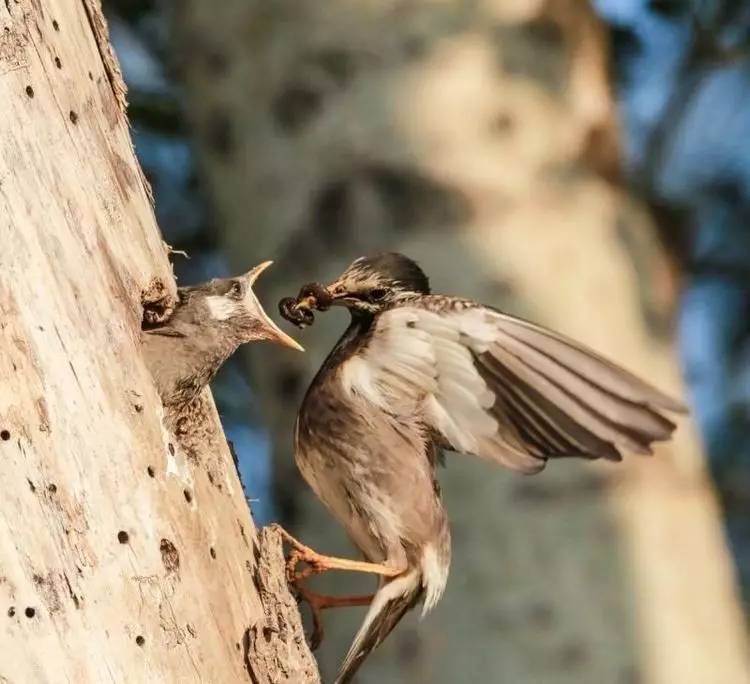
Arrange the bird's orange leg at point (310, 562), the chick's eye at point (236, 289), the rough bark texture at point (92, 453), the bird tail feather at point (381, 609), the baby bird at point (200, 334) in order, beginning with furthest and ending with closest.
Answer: the bird tail feather at point (381, 609) → the bird's orange leg at point (310, 562) → the chick's eye at point (236, 289) → the baby bird at point (200, 334) → the rough bark texture at point (92, 453)

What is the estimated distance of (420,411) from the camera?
2.09 metres

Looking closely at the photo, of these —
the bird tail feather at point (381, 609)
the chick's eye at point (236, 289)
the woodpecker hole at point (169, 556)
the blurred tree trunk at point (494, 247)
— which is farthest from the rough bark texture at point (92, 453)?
the blurred tree trunk at point (494, 247)

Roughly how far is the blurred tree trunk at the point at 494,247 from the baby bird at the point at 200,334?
837 millimetres

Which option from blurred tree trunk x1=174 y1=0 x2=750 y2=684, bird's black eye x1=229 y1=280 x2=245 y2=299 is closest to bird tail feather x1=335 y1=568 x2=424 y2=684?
blurred tree trunk x1=174 y1=0 x2=750 y2=684

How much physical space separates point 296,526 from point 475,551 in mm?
396

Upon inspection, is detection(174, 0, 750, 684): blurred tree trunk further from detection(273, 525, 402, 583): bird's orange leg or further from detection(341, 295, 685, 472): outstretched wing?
detection(273, 525, 402, 583): bird's orange leg

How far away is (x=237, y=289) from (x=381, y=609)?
601mm

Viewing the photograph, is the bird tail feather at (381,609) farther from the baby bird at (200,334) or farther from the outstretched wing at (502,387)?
the baby bird at (200,334)

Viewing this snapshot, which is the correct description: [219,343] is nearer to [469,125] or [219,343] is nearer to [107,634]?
[107,634]

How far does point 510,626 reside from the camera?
237cm

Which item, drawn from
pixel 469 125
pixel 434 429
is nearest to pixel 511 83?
pixel 469 125

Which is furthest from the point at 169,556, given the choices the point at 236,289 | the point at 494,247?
the point at 494,247

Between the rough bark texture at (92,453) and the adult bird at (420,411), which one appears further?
the adult bird at (420,411)

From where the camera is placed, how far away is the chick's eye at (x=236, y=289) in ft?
5.65
